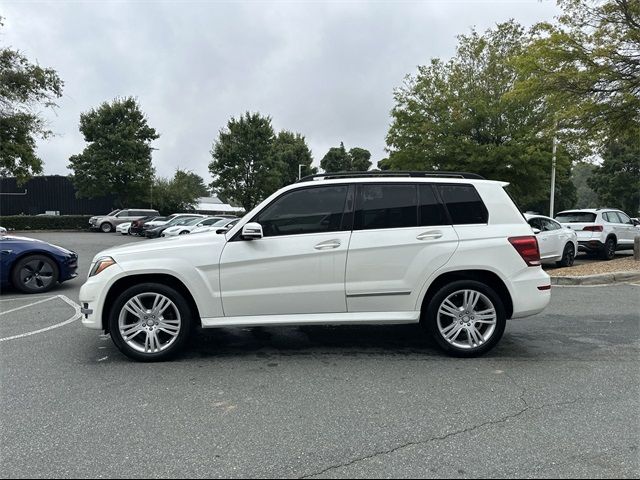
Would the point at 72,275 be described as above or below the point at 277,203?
below

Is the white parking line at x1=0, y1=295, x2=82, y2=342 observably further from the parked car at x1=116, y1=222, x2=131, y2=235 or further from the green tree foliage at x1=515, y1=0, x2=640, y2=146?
the parked car at x1=116, y1=222, x2=131, y2=235

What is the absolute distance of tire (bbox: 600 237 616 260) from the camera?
14055 millimetres

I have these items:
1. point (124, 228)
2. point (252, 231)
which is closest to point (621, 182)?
point (124, 228)

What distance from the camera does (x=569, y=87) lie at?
40.8ft

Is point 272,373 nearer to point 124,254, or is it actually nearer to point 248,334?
point 248,334

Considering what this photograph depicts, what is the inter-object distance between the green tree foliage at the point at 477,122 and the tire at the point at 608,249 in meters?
3.92

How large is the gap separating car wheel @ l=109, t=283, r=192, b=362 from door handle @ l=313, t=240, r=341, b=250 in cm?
145

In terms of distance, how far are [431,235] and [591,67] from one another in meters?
10.2

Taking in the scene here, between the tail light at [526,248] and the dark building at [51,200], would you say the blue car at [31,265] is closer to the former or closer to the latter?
the tail light at [526,248]

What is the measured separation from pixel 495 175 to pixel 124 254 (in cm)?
1607

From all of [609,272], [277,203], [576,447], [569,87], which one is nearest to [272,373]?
[277,203]

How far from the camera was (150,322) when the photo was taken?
4.75 m

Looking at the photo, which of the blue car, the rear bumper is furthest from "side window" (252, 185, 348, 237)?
the blue car

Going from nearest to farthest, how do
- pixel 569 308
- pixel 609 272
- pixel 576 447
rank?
pixel 576 447 → pixel 569 308 → pixel 609 272
